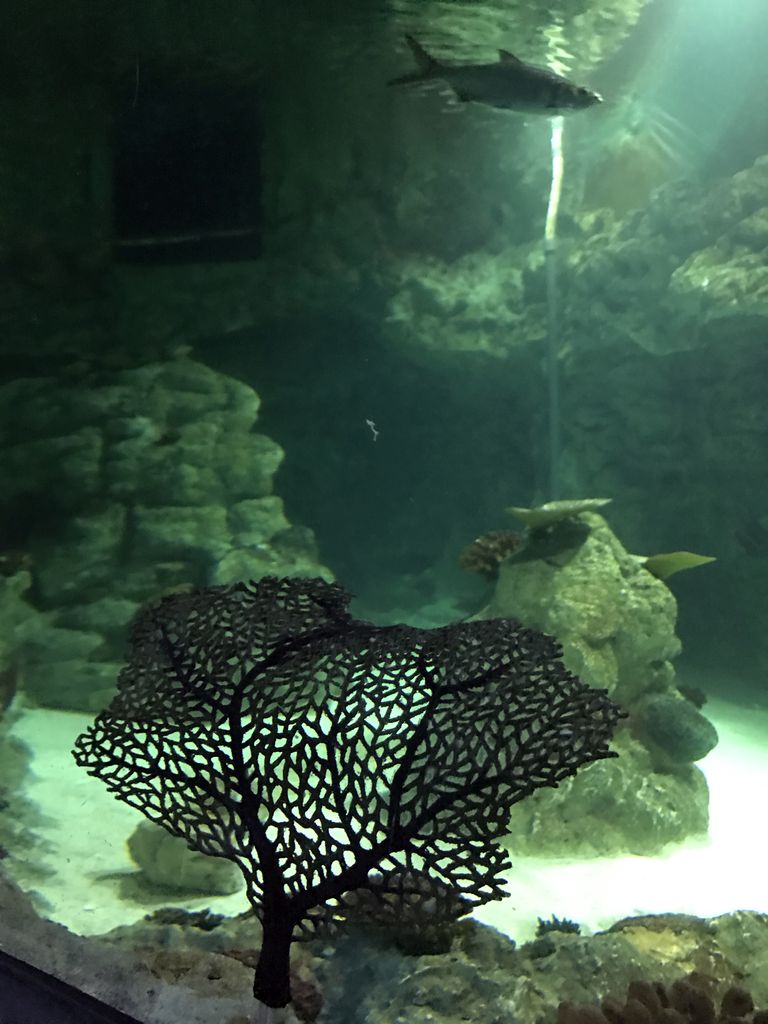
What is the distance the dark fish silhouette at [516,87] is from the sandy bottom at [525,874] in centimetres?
538

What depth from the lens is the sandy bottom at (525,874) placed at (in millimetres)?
3711

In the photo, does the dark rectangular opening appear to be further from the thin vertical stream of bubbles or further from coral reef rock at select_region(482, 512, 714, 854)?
the thin vertical stream of bubbles

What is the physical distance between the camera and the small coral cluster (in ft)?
6.52

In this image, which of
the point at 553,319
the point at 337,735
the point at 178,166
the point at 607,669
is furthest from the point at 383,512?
the point at 337,735

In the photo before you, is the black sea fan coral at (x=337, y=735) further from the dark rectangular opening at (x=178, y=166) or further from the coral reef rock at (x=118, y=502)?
the dark rectangular opening at (x=178, y=166)

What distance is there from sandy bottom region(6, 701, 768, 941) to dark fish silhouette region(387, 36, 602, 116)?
5.38 metres

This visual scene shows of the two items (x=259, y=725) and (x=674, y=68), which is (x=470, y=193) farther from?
(x=259, y=725)

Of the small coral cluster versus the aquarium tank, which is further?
the aquarium tank

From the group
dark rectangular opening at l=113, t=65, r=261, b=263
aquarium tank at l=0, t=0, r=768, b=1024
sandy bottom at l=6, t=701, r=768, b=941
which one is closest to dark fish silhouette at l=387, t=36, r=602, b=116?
aquarium tank at l=0, t=0, r=768, b=1024

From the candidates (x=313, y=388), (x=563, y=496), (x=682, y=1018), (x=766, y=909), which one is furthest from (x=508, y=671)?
(x=313, y=388)

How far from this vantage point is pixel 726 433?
9.95 meters

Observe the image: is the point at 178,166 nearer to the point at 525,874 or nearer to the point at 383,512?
→ the point at 383,512

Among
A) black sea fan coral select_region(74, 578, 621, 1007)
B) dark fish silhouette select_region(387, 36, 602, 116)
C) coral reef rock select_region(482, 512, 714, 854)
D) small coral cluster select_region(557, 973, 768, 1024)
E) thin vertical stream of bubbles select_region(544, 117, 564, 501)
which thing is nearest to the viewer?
small coral cluster select_region(557, 973, 768, 1024)

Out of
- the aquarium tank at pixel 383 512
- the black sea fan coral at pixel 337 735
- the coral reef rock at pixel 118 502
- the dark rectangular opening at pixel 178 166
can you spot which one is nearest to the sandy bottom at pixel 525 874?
the aquarium tank at pixel 383 512
